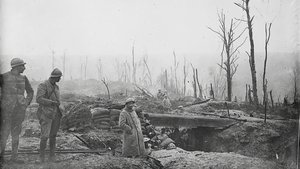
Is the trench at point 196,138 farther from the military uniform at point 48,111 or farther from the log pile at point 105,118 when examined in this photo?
the military uniform at point 48,111

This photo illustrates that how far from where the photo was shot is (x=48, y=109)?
5770mm

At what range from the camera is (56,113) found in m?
5.96

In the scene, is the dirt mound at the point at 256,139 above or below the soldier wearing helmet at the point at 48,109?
below

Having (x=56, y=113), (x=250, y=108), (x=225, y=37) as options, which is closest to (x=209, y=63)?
(x=225, y=37)

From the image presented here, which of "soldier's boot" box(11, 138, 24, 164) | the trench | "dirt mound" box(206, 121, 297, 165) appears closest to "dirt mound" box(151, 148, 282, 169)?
"soldier's boot" box(11, 138, 24, 164)

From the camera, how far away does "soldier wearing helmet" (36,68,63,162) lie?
5.73 m

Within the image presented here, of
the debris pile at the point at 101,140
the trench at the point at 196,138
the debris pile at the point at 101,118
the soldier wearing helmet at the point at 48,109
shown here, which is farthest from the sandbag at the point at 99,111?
the trench at the point at 196,138

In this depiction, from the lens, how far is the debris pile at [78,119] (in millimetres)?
9422

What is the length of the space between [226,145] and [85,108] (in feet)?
20.5

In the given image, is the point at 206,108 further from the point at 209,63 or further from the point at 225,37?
the point at 209,63

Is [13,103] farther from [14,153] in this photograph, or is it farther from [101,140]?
[101,140]

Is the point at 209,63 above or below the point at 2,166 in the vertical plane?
above

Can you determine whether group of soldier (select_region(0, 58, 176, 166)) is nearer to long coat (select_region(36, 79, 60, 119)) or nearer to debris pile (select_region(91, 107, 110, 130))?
long coat (select_region(36, 79, 60, 119))

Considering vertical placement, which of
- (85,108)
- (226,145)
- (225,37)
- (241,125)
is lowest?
(226,145)
